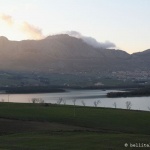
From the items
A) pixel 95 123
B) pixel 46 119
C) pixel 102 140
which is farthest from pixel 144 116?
pixel 102 140

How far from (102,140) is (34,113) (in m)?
51.3

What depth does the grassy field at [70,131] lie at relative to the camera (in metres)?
41.4

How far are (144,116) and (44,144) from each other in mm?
49109

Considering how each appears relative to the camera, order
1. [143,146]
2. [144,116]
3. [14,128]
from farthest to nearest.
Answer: [144,116] → [14,128] → [143,146]

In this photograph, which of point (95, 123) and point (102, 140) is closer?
point (102, 140)

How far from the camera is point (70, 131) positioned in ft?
189

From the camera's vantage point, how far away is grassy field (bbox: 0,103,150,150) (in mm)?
41406

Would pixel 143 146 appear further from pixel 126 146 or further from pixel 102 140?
pixel 102 140

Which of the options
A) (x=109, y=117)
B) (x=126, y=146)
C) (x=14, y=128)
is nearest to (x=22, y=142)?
(x=126, y=146)

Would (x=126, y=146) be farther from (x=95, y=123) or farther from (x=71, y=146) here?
(x=95, y=123)

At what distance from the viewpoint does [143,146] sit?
3769 centimetres

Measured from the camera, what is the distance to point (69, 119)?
81.4 meters

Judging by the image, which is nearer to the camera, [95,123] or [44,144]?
[44,144]

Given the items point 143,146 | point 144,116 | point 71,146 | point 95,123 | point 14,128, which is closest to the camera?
point 143,146
